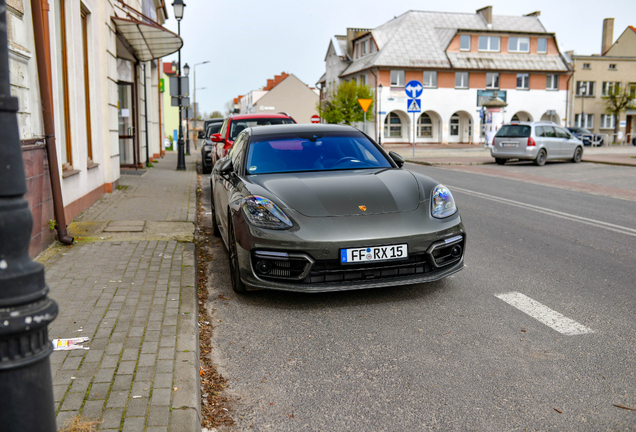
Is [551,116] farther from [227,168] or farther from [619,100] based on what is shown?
[227,168]

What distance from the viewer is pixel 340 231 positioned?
4492mm

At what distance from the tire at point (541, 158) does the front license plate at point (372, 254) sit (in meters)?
19.2

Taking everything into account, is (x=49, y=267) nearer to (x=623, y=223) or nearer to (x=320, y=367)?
(x=320, y=367)

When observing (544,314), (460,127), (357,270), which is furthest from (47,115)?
(460,127)

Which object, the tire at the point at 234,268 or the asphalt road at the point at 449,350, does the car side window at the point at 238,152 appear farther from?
the asphalt road at the point at 449,350

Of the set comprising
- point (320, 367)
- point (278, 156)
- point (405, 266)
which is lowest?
point (320, 367)

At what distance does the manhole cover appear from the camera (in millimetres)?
7535

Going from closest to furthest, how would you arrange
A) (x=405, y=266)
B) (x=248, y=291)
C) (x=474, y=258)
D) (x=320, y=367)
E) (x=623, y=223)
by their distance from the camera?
(x=320, y=367) < (x=405, y=266) < (x=248, y=291) < (x=474, y=258) < (x=623, y=223)

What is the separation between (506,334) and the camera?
4.04m

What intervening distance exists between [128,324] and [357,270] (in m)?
1.66

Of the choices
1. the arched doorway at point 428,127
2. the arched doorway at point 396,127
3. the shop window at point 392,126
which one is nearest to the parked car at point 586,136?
the arched doorway at point 428,127

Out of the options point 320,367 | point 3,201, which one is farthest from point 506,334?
point 3,201

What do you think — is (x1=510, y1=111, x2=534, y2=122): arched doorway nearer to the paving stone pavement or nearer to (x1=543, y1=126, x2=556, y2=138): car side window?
(x1=543, y1=126, x2=556, y2=138): car side window

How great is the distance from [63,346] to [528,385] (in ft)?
8.67
